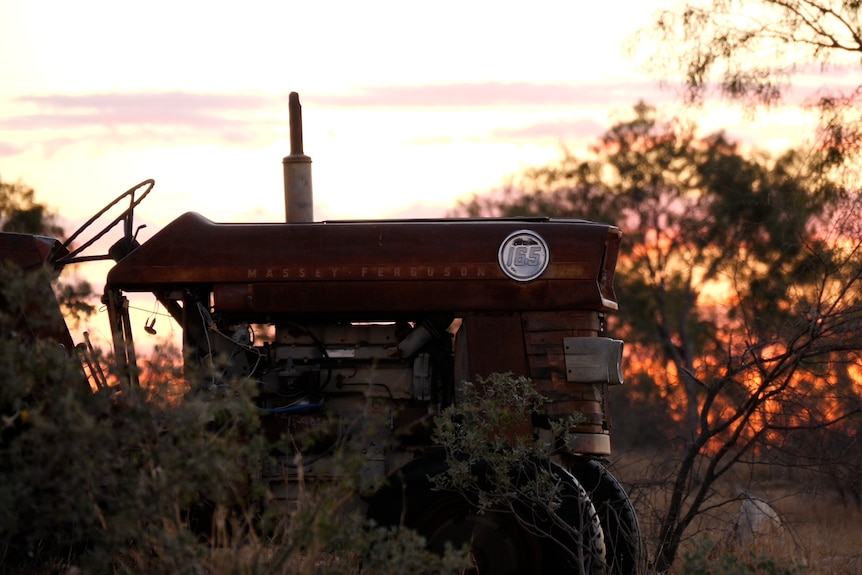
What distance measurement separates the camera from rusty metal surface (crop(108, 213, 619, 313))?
6727 millimetres

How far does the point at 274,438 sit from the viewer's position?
6.77 meters

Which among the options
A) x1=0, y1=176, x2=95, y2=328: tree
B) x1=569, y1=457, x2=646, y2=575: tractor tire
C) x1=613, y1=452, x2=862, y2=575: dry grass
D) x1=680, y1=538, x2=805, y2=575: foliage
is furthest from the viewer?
x1=0, y1=176, x2=95, y2=328: tree

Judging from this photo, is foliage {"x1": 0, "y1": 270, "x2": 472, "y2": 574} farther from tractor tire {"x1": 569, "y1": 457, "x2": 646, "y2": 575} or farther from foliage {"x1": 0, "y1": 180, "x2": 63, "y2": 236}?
foliage {"x1": 0, "y1": 180, "x2": 63, "y2": 236}

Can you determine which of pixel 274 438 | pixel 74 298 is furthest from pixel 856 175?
pixel 74 298

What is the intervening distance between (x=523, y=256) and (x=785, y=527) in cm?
283

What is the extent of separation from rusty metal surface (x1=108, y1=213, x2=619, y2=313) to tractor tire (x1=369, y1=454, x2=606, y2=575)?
0.93 metres

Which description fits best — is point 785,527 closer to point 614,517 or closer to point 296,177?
point 614,517

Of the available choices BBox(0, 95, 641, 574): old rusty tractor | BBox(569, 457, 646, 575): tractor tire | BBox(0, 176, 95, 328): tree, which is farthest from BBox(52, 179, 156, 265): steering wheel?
BBox(0, 176, 95, 328): tree

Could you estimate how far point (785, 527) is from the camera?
8.27m

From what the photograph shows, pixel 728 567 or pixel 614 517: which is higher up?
pixel 614 517

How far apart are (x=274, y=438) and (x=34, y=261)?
1.49 meters

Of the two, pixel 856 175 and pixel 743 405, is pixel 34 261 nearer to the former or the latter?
pixel 743 405

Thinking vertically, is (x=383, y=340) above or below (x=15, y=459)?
Answer: above

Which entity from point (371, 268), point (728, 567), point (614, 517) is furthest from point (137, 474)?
point (614, 517)
